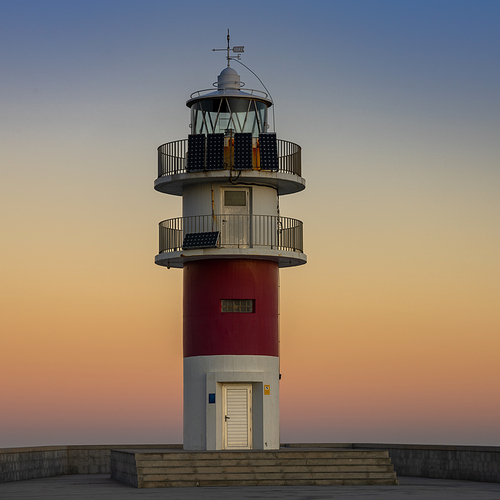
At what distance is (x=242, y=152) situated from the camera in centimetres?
2919

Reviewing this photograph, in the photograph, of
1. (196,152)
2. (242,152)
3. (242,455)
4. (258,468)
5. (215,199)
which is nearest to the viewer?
(258,468)

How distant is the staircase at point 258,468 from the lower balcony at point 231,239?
6.65 metres

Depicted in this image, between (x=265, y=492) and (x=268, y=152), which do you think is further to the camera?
(x=268, y=152)

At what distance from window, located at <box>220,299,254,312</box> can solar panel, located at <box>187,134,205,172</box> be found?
442cm

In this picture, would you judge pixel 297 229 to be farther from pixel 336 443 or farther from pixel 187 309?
pixel 336 443

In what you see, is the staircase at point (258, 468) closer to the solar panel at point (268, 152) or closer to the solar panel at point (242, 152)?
the solar panel at point (242, 152)

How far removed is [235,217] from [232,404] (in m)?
6.05

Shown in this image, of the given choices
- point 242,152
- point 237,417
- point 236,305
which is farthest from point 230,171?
point 237,417

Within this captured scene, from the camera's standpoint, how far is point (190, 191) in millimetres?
30469

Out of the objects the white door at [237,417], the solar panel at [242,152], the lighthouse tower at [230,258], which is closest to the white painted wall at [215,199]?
the lighthouse tower at [230,258]

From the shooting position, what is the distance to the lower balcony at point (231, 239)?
29.2 meters

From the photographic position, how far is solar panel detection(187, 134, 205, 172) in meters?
29.4

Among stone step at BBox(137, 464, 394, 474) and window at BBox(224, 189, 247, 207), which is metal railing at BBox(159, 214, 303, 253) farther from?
stone step at BBox(137, 464, 394, 474)

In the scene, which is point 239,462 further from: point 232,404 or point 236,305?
point 236,305
